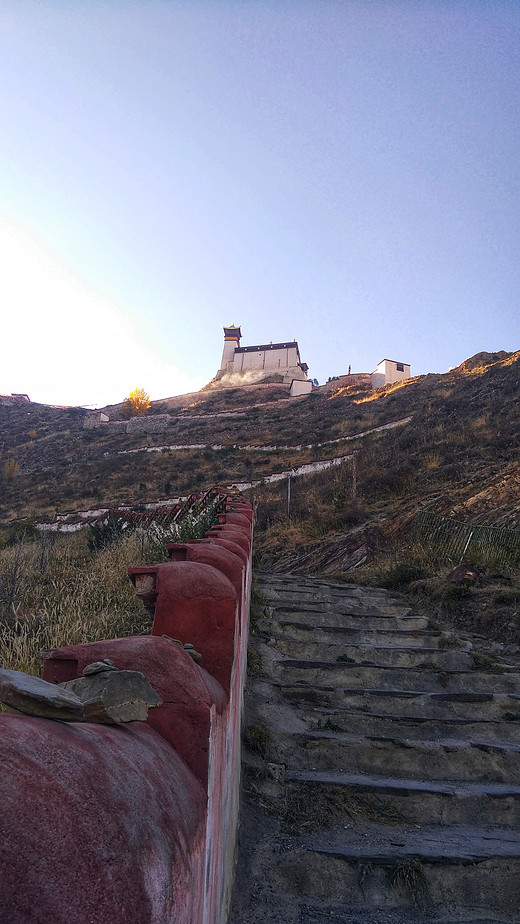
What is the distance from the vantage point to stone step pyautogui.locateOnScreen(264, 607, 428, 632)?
6355mm

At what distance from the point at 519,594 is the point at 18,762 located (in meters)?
6.81

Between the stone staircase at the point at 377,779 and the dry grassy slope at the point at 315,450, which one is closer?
the stone staircase at the point at 377,779

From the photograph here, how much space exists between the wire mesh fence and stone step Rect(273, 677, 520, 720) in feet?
12.6

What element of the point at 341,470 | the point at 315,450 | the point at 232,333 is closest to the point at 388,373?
the point at 232,333

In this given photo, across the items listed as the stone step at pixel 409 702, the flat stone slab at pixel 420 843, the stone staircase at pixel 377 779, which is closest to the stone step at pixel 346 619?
the stone staircase at pixel 377 779

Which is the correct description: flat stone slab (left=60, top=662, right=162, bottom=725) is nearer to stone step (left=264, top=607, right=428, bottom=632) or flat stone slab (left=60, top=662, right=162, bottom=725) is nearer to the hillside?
stone step (left=264, top=607, right=428, bottom=632)

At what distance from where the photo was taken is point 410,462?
16812 mm

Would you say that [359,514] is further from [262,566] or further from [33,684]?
[33,684]

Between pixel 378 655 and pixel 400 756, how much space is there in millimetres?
1557

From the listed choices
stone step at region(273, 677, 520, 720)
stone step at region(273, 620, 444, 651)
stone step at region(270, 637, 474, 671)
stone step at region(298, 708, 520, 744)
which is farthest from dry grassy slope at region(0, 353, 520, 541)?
stone step at region(298, 708, 520, 744)

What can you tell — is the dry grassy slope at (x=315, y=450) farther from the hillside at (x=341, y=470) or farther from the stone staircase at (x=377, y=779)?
the stone staircase at (x=377, y=779)

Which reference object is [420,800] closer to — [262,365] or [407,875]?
[407,875]

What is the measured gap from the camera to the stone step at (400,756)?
3.88m

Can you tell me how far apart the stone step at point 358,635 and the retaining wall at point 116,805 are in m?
4.36
